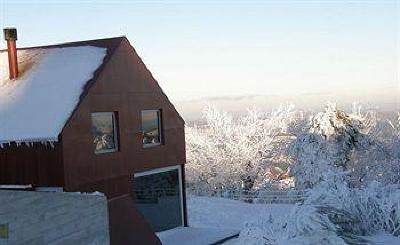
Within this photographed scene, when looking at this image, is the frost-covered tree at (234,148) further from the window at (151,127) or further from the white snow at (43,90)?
the white snow at (43,90)

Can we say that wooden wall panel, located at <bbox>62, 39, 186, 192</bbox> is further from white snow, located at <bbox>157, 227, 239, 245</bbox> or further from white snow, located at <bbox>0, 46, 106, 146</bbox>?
white snow, located at <bbox>157, 227, 239, 245</bbox>

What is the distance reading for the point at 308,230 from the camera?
30.5 ft

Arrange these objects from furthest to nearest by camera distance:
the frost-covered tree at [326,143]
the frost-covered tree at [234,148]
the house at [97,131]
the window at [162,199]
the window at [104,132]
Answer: the frost-covered tree at [234,148] < the frost-covered tree at [326,143] < the window at [162,199] < the window at [104,132] < the house at [97,131]

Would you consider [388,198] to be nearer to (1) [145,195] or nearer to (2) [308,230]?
(2) [308,230]

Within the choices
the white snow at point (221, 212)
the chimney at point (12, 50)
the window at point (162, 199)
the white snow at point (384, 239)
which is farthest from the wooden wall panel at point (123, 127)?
the white snow at point (384, 239)

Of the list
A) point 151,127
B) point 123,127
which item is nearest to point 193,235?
point 151,127

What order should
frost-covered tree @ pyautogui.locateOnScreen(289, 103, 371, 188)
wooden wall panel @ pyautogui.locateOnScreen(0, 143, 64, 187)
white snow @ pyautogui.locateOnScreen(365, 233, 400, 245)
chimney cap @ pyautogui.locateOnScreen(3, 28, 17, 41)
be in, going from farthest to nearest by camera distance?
frost-covered tree @ pyautogui.locateOnScreen(289, 103, 371, 188) < chimney cap @ pyautogui.locateOnScreen(3, 28, 17, 41) < wooden wall panel @ pyautogui.locateOnScreen(0, 143, 64, 187) < white snow @ pyautogui.locateOnScreen(365, 233, 400, 245)

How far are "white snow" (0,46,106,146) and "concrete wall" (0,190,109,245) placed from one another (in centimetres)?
288

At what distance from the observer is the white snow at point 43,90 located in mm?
13781

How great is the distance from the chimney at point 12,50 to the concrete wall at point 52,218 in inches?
250

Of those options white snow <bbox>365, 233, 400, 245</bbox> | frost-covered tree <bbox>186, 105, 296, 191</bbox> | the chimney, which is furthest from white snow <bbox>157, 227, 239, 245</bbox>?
frost-covered tree <bbox>186, 105, 296, 191</bbox>

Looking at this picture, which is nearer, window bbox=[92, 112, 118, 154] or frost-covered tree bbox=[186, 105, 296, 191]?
window bbox=[92, 112, 118, 154]

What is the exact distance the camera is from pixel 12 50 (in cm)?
1591

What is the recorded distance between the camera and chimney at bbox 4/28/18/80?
15.8 metres
